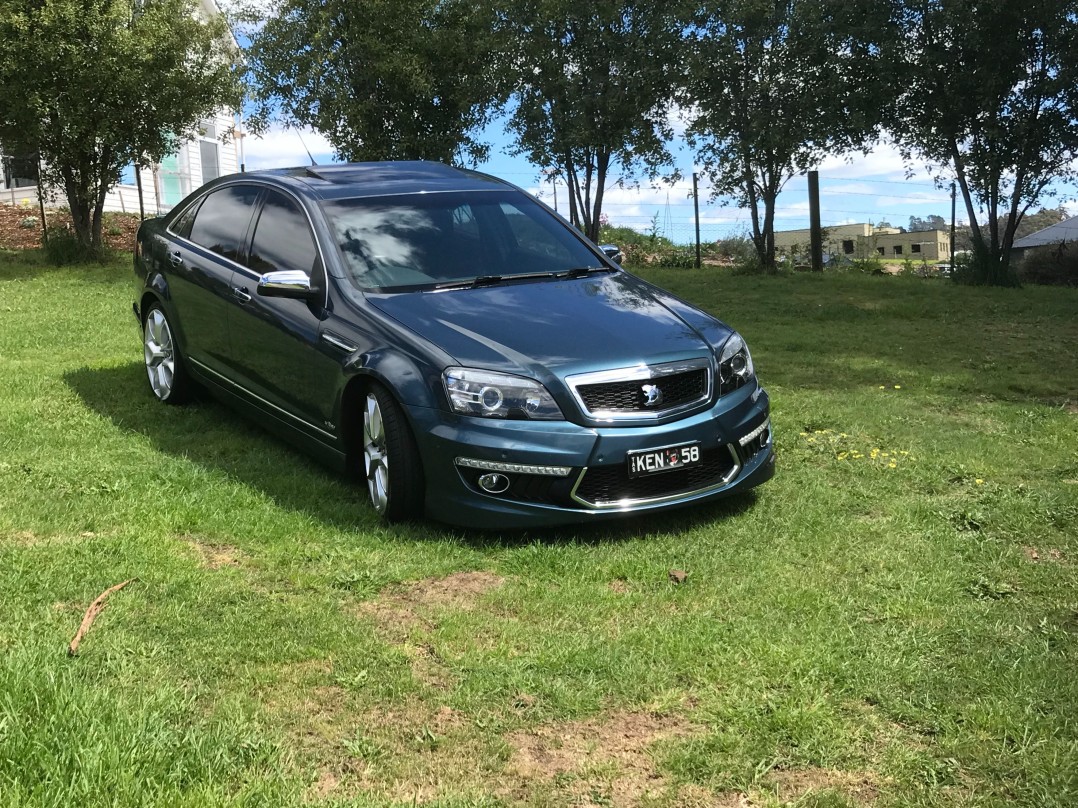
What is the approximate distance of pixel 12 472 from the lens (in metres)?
5.62

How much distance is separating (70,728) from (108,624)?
846 mm

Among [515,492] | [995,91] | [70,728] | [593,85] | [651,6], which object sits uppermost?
[651,6]

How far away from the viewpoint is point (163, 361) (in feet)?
24.4

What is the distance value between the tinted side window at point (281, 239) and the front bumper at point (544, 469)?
5.11 ft

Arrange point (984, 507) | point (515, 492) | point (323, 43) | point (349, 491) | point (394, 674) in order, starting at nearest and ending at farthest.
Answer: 1. point (394, 674)
2. point (515, 492)
3. point (984, 507)
4. point (349, 491)
5. point (323, 43)

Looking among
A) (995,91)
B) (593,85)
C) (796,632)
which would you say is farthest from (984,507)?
(593,85)

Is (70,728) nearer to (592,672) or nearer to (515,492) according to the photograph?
(592,672)

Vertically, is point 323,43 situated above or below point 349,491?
above

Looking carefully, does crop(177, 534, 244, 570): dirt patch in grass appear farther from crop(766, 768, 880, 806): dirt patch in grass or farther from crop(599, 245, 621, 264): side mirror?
crop(599, 245, 621, 264): side mirror

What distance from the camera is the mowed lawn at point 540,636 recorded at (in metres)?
2.84

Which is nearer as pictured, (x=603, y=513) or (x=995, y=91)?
(x=603, y=513)

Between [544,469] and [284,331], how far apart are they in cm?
194

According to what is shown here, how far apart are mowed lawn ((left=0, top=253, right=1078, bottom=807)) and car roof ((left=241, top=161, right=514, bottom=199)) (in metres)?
1.61

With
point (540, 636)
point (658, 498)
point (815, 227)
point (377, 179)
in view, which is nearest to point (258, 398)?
point (377, 179)
